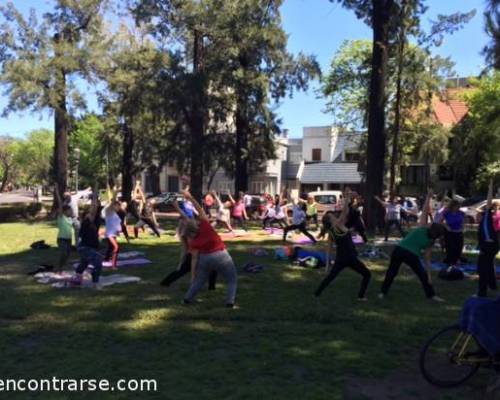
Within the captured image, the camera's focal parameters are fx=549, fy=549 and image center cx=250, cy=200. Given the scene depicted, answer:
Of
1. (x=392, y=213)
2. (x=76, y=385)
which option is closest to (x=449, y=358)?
(x=76, y=385)

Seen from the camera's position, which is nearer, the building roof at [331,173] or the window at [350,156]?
the building roof at [331,173]

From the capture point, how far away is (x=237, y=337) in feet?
22.4

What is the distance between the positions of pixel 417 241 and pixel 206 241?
3.24 meters

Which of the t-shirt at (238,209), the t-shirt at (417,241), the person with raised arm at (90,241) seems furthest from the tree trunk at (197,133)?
the t-shirt at (417,241)

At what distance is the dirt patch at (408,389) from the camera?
498cm

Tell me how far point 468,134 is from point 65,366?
40925mm

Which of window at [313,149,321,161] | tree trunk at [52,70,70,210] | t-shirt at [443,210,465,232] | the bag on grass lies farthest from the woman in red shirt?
window at [313,149,321,161]

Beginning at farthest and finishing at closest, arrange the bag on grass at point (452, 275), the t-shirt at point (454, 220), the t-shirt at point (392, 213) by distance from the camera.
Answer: the t-shirt at point (392, 213) → the t-shirt at point (454, 220) → the bag on grass at point (452, 275)

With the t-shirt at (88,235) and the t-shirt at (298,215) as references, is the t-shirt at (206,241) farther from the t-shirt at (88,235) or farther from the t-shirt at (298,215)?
the t-shirt at (298,215)

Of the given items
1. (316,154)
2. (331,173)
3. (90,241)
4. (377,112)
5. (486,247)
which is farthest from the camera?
(316,154)

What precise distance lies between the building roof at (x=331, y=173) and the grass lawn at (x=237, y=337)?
1720 inches

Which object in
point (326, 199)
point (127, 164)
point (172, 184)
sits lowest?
point (326, 199)

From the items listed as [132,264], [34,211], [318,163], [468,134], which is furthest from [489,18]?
[318,163]

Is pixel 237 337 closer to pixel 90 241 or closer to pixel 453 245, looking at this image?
pixel 90 241
